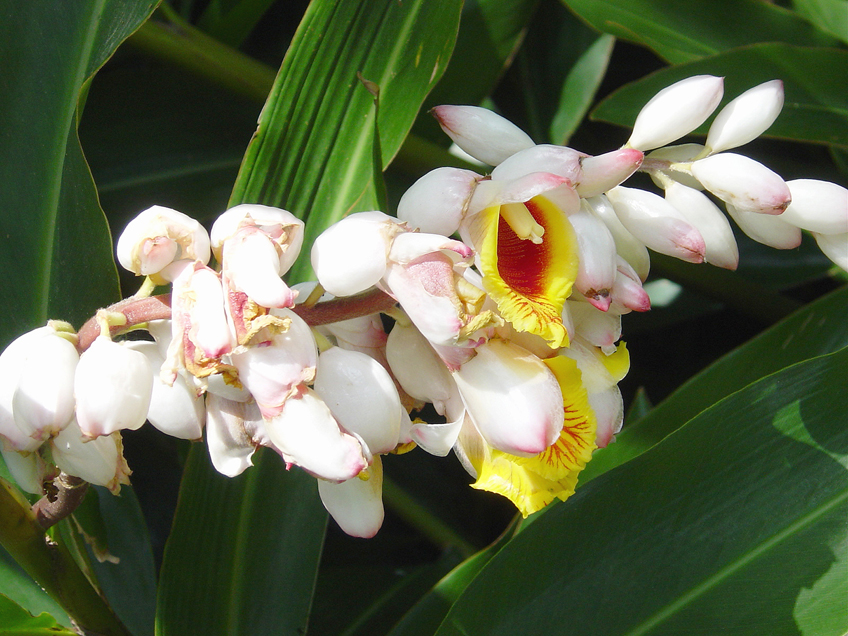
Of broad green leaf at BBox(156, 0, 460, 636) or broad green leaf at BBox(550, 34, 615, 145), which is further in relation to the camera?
broad green leaf at BBox(550, 34, 615, 145)

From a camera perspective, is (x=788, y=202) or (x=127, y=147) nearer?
(x=788, y=202)

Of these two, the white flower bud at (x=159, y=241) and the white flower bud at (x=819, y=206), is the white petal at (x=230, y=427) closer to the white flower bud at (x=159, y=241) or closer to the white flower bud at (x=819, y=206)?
the white flower bud at (x=159, y=241)

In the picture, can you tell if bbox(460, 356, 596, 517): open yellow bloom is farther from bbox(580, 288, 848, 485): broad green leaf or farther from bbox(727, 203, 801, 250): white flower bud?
bbox(580, 288, 848, 485): broad green leaf

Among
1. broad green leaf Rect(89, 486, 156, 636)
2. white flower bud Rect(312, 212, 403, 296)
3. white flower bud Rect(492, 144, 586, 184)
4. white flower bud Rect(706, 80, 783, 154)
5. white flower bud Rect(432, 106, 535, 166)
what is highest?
white flower bud Rect(706, 80, 783, 154)

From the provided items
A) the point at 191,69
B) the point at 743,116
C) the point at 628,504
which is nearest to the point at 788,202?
the point at 743,116

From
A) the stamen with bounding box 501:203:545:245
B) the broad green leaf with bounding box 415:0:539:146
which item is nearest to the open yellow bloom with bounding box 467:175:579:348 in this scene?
the stamen with bounding box 501:203:545:245

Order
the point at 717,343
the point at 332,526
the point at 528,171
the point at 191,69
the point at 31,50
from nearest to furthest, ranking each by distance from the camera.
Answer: the point at 528,171, the point at 31,50, the point at 191,69, the point at 332,526, the point at 717,343

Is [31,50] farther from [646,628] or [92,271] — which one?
[646,628]

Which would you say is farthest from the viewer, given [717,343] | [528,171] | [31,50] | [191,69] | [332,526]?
[717,343]
